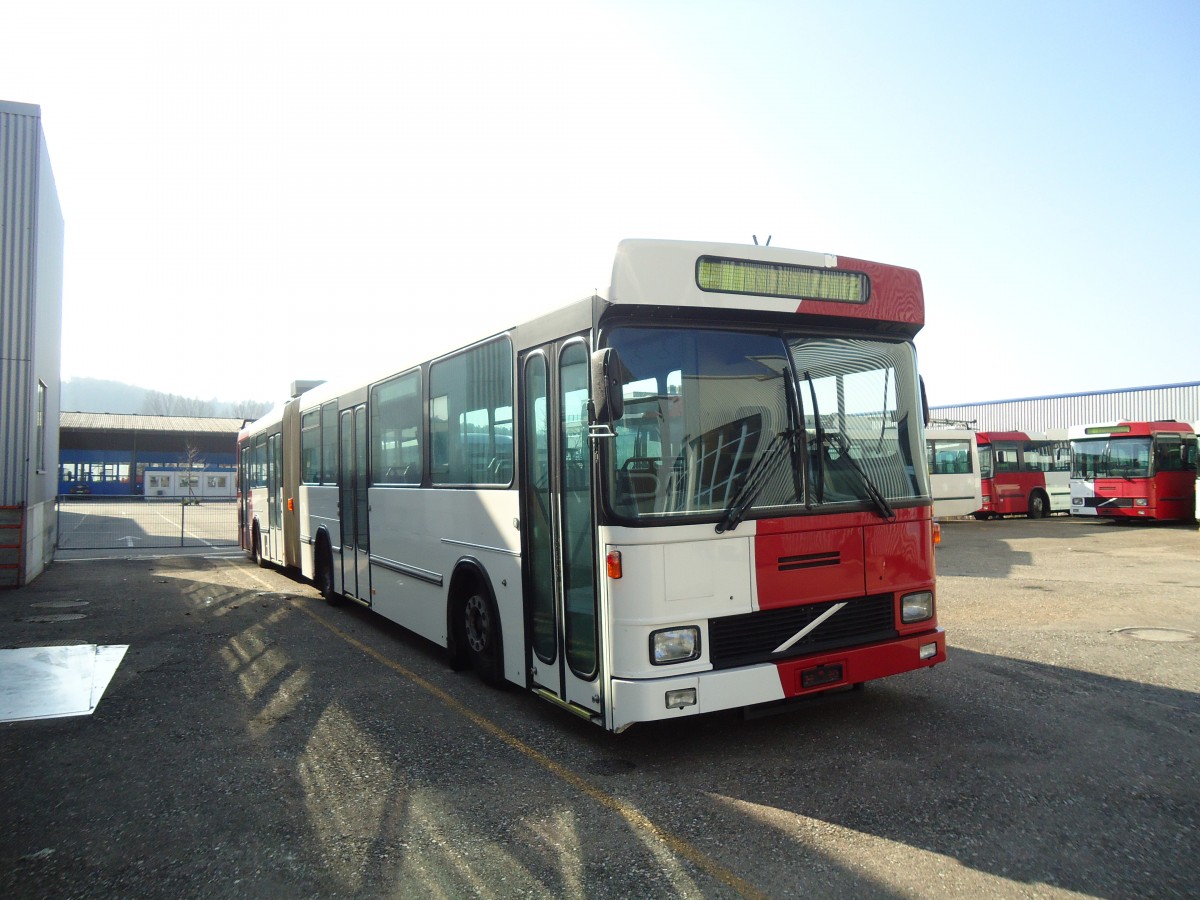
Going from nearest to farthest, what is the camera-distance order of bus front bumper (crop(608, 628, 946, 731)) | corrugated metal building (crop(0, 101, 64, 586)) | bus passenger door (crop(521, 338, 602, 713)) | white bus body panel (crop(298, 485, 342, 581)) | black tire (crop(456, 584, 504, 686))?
bus front bumper (crop(608, 628, 946, 731)), bus passenger door (crop(521, 338, 602, 713)), black tire (crop(456, 584, 504, 686)), white bus body panel (crop(298, 485, 342, 581)), corrugated metal building (crop(0, 101, 64, 586))

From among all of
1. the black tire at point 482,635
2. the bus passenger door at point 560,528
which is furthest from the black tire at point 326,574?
the bus passenger door at point 560,528

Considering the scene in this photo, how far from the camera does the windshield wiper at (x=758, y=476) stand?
493 cm

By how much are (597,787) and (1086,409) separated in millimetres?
53166

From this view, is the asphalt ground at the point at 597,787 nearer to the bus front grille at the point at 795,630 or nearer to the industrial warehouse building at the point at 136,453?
the bus front grille at the point at 795,630

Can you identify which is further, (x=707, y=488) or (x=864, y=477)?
(x=864, y=477)

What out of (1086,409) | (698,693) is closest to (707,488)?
(698,693)

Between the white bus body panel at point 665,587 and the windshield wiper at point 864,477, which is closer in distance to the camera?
the white bus body panel at point 665,587

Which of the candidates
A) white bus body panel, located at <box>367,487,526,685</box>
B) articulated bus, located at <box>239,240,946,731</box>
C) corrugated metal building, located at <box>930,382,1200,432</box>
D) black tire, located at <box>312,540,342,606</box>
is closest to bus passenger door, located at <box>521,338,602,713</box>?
articulated bus, located at <box>239,240,946,731</box>

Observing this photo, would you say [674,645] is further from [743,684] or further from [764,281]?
[764,281]

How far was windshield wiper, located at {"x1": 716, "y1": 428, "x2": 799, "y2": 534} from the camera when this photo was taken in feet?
16.2

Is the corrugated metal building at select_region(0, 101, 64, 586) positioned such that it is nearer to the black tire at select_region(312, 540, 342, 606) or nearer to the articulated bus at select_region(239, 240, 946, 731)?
the black tire at select_region(312, 540, 342, 606)

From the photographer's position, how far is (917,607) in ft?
18.8

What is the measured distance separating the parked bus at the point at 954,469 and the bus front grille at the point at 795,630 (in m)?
21.1

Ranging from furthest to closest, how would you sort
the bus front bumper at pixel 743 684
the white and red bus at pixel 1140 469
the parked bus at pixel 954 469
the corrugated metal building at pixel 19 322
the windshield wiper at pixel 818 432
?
1. the white and red bus at pixel 1140 469
2. the parked bus at pixel 954 469
3. the corrugated metal building at pixel 19 322
4. the windshield wiper at pixel 818 432
5. the bus front bumper at pixel 743 684
